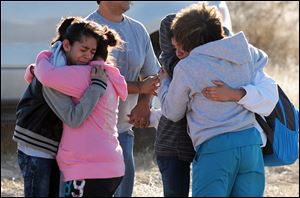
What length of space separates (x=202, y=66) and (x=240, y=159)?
504 millimetres

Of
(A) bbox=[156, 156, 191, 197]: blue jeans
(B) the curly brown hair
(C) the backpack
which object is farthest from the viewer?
(A) bbox=[156, 156, 191, 197]: blue jeans

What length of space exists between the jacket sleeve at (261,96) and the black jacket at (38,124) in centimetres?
95

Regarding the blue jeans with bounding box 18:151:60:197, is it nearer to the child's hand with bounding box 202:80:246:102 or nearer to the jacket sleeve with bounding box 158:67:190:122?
the jacket sleeve with bounding box 158:67:190:122

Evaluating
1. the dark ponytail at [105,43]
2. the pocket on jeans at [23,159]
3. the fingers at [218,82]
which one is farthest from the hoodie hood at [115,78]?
the pocket on jeans at [23,159]

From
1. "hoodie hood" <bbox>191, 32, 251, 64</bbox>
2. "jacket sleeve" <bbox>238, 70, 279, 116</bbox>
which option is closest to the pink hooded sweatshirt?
"hoodie hood" <bbox>191, 32, 251, 64</bbox>

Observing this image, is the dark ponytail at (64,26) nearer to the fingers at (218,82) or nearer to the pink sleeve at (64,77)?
the pink sleeve at (64,77)

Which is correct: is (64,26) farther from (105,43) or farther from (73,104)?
(73,104)

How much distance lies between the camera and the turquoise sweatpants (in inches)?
154

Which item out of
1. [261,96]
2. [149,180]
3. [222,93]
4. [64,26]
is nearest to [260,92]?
[261,96]

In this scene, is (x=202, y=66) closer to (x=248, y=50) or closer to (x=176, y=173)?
(x=248, y=50)

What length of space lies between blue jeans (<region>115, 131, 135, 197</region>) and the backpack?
881 mm

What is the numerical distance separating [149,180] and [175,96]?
275cm

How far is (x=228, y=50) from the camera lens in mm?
3949

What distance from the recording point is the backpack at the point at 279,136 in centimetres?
416
